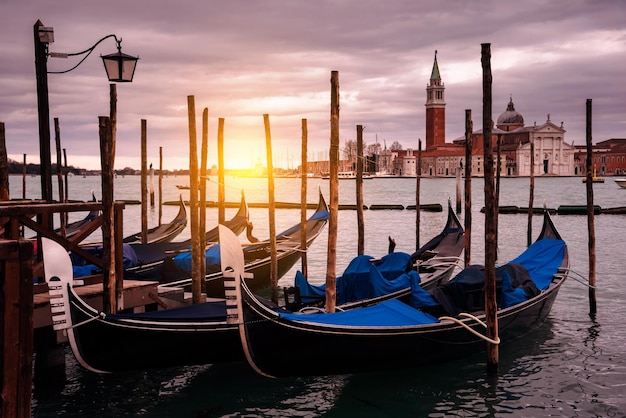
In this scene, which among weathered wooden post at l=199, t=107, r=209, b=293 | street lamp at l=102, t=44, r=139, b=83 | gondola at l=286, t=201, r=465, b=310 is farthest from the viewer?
weathered wooden post at l=199, t=107, r=209, b=293

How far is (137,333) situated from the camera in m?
6.61

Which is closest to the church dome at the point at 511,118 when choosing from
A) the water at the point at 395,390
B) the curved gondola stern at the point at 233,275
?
the water at the point at 395,390

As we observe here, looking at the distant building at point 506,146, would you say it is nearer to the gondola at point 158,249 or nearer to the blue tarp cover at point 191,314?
the gondola at point 158,249

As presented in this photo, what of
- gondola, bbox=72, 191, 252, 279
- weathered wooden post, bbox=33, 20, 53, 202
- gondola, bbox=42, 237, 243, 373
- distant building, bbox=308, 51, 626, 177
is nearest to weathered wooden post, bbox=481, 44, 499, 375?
gondola, bbox=42, 237, 243, 373

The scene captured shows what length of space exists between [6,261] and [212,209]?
41.0 metres

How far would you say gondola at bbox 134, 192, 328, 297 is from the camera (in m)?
10.9

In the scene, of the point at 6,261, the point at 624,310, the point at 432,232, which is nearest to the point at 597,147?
the point at 432,232

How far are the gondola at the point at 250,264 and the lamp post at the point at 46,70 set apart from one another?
3.01 m

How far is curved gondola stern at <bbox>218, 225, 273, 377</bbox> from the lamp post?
2.92 metres

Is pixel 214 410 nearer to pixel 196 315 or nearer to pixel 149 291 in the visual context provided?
pixel 196 315

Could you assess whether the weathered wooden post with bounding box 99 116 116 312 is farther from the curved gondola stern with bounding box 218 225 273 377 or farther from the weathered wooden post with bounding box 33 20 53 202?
the curved gondola stern with bounding box 218 225 273 377

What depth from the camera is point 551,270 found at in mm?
10414

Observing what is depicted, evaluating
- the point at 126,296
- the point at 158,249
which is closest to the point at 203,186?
the point at 158,249

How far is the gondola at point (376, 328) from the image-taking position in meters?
6.55
